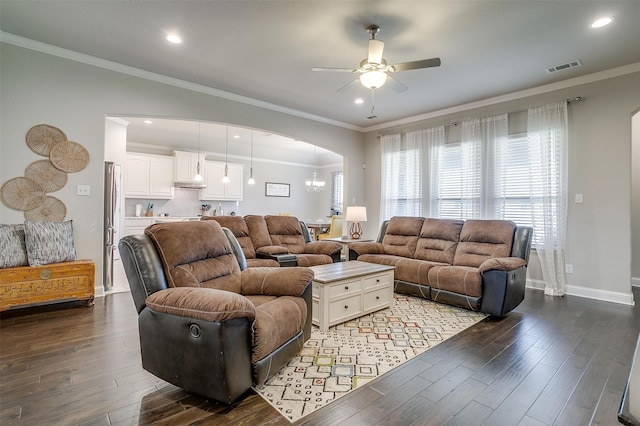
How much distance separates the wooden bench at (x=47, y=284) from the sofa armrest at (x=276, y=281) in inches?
88.3

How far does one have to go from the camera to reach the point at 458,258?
417 cm

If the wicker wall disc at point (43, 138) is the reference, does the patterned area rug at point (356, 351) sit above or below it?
below

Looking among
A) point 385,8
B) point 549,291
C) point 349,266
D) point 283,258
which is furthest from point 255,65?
point 549,291

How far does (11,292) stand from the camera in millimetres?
3119

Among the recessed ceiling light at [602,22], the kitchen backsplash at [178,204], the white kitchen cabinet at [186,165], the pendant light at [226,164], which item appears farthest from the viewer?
the pendant light at [226,164]

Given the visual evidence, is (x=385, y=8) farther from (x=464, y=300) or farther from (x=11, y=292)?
(x=11, y=292)

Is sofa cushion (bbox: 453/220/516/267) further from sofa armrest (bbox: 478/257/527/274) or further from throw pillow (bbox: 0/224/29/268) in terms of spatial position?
throw pillow (bbox: 0/224/29/268)

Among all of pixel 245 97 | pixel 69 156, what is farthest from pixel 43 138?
pixel 245 97

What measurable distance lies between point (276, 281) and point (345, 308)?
3.33ft

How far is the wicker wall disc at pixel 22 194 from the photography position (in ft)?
11.0

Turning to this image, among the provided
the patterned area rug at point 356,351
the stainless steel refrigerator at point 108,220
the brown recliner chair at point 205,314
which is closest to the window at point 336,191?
the patterned area rug at point 356,351

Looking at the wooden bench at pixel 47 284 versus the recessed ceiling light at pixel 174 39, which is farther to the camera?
the recessed ceiling light at pixel 174 39

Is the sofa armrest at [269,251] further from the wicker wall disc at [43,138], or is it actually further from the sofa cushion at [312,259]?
the wicker wall disc at [43,138]

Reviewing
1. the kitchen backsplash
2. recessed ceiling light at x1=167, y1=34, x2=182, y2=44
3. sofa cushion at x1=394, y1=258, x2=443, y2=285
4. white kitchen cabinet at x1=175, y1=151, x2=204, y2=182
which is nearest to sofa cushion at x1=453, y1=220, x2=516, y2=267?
sofa cushion at x1=394, y1=258, x2=443, y2=285
